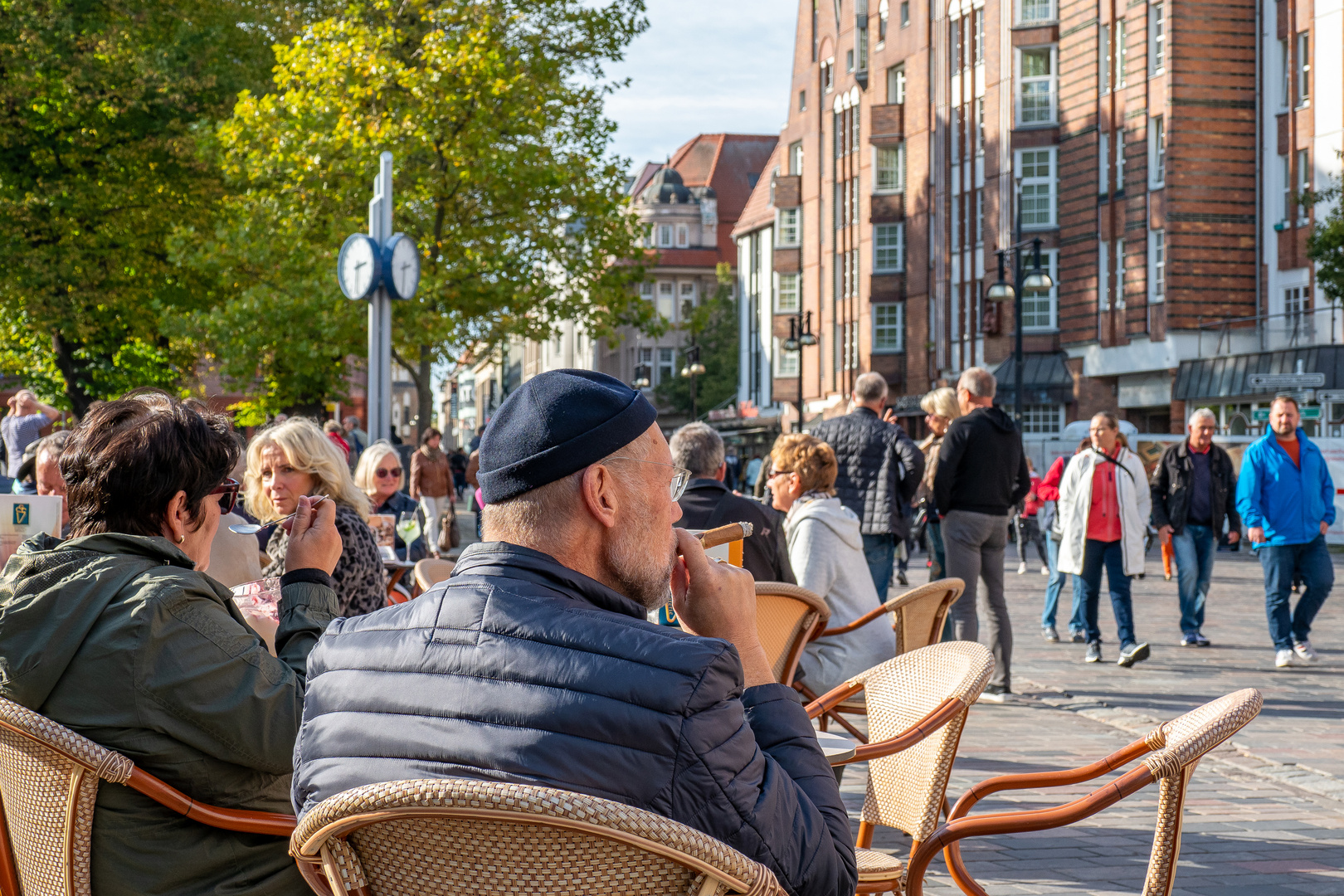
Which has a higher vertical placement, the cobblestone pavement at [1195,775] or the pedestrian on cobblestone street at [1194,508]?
the pedestrian on cobblestone street at [1194,508]

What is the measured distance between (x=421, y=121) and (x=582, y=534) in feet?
75.9

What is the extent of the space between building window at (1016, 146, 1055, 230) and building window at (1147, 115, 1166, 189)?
4.97 m

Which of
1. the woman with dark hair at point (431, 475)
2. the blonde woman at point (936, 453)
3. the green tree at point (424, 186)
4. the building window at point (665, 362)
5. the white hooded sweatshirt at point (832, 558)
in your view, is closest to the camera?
the white hooded sweatshirt at point (832, 558)

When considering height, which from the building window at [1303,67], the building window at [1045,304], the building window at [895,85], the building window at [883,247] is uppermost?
the building window at [895,85]

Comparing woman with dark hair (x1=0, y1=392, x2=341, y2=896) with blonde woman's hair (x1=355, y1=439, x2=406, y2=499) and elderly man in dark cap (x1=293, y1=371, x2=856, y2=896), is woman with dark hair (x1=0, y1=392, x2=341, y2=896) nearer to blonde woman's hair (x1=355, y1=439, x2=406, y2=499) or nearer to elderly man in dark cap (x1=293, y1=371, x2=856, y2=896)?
elderly man in dark cap (x1=293, y1=371, x2=856, y2=896)

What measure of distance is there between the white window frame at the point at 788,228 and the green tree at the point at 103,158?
3252 centimetres

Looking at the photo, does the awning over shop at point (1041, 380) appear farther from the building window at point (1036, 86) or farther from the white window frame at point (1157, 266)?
the building window at point (1036, 86)

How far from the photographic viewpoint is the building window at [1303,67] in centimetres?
3494

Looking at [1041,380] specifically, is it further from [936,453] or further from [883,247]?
[936,453]

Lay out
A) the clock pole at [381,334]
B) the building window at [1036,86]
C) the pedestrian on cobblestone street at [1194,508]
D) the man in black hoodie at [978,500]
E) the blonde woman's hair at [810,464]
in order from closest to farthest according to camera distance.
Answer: the blonde woman's hair at [810,464] → the man in black hoodie at [978,500] → the pedestrian on cobblestone street at [1194,508] → the clock pole at [381,334] → the building window at [1036,86]

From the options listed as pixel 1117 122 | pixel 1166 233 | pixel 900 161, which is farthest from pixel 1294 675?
pixel 900 161

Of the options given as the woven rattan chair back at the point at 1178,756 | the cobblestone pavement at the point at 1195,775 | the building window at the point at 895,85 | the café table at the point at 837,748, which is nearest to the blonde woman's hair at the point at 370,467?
the cobblestone pavement at the point at 1195,775

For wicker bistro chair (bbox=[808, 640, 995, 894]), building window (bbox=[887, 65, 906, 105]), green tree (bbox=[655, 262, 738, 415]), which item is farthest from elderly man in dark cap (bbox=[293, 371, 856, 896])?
green tree (bbox=[655, 262, 738, 415])

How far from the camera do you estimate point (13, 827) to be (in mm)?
3086
